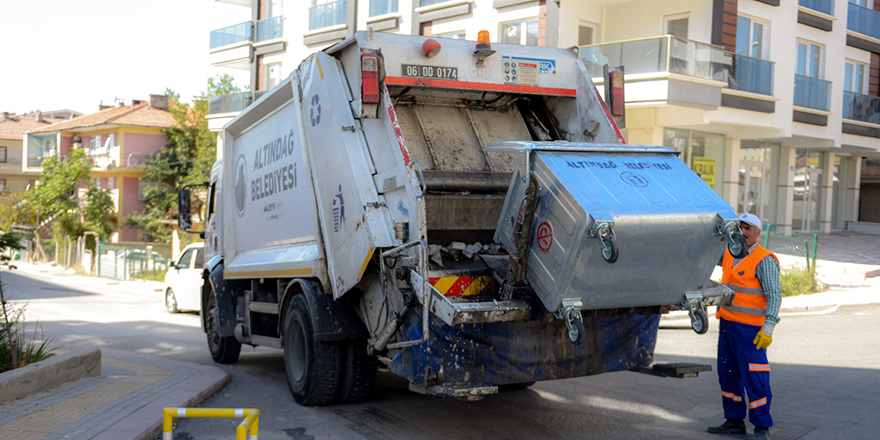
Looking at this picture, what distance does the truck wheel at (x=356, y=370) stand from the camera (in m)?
6.55

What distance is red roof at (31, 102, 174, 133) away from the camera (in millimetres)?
45650

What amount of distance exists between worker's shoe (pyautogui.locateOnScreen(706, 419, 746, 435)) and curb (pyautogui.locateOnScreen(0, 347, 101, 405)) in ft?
18.0

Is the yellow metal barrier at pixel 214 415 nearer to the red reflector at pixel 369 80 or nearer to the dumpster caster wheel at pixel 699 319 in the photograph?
the red reflector at pixel 369 80

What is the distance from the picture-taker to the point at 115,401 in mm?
6762

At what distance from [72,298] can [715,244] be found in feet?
64.9

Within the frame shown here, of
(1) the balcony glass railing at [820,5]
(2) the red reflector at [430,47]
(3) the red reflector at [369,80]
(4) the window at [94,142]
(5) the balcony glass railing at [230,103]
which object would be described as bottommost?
(3) the red reflector at [369,80]

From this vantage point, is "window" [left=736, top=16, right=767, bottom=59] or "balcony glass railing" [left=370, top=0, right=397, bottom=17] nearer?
"window" [left=736, top=16, right=767, bottom=59]

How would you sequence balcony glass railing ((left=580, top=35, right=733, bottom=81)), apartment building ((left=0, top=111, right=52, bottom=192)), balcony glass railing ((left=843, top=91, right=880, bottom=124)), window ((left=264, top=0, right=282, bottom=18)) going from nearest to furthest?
balcony glass railing ((left=580, top=35, right=733, bottom=81))
balcony glass railing ((left=843, top=91, right=880, bottom=124))
window ((left=264, top=0, right=282, bottom=18))
apartment building ((left=0, top=111, right=52, bottom=192))

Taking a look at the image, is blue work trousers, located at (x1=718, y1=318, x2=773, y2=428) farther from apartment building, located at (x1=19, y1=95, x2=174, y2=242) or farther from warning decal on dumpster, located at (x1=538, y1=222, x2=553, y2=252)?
apartment building, located at (x1=19, y1=95, x2=174, y2=242)

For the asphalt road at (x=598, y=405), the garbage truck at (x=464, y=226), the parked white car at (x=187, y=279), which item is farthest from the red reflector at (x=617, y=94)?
the parked white car at (x=187, y=279)

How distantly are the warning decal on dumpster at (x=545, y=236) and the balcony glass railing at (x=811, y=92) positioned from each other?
20.4 m

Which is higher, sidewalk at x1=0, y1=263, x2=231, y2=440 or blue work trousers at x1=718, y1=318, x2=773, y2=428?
blue work trousers at x1=718, y1=318, x2=773, y2=428

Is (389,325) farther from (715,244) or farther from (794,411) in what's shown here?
(794,411)

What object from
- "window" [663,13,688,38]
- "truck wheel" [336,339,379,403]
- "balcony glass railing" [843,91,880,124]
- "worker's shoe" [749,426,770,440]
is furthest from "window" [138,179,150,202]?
"worker's shoe" [749,426,770,440]
